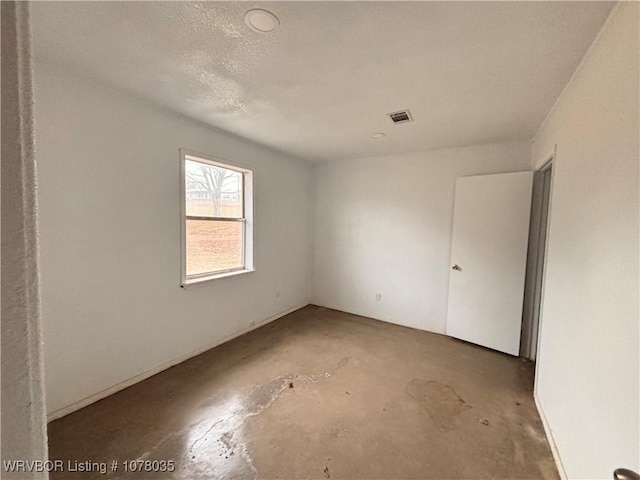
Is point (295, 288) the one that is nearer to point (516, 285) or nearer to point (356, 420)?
point (356, 420)

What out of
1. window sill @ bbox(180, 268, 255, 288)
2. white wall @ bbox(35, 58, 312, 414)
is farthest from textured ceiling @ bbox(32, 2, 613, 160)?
window sill @ bbox(180, 268, 255, 288)

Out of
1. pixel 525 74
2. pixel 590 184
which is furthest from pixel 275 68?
pixel 590 184

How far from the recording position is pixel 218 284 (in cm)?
310

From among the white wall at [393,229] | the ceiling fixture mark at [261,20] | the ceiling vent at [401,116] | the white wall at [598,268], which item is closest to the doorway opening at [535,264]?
the white wall at [393,229]

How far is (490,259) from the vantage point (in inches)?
123

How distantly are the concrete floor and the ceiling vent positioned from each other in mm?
2398

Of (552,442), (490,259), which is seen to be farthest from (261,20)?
(490,259)

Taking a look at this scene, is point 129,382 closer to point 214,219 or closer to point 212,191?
point 214,219

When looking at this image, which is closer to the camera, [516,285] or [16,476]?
[16,476]

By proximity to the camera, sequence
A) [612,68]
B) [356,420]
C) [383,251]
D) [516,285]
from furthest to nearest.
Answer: [383,251], [516,285], [356,420], [612,68]

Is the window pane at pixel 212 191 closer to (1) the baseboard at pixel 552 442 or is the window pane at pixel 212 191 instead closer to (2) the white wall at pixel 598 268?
(2) the white wall at pixel 598 268

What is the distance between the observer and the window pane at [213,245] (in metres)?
2.91

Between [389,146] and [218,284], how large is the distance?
2.65m

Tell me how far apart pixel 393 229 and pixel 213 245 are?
2.40m
